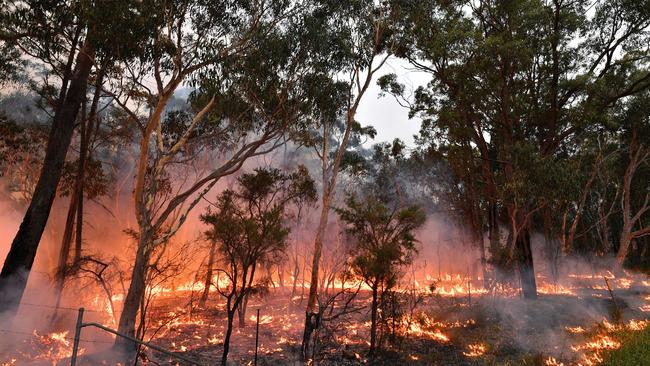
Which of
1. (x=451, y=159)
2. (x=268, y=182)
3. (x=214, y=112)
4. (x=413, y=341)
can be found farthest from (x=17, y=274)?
(x=451, y=159)

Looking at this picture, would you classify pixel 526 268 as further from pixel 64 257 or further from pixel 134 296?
pixel 64 257

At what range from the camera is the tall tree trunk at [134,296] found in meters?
10.4

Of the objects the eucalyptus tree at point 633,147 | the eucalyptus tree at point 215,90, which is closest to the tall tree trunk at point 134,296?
the eucalyptus tree at point 215,90

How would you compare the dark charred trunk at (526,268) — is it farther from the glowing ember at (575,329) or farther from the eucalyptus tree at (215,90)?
the eucalyptus tree at (215,90)

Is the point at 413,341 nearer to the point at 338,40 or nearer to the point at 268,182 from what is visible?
the point at 268,182

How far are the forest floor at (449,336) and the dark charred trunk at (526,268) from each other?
551 millimetres

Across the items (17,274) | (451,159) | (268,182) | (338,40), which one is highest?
(338,40)

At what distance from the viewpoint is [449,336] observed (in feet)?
43.4

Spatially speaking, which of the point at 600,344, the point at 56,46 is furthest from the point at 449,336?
the point at 56,46

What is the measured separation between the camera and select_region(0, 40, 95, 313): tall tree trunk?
9.55m

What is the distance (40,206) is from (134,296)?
3.20m

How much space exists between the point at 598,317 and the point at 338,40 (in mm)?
13536

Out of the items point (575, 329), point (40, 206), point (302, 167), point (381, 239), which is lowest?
point (575, 329)

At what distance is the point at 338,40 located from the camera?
1572cm
